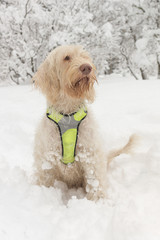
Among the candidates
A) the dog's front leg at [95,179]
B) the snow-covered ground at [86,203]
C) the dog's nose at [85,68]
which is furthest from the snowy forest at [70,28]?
the dog's front leg at [95,179]

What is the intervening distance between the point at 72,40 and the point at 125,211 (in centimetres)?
1197

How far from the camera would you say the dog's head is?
2.17 meters

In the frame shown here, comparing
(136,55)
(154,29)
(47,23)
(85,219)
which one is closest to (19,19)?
(47,23)

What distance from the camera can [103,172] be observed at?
239 cm

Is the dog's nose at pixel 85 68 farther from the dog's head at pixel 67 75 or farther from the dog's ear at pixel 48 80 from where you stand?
the dog's ear at pixel 48 80

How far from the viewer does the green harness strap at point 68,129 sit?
2203 mm

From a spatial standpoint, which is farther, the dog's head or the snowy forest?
the snowy forest

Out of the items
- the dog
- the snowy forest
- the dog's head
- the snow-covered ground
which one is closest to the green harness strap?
the dog

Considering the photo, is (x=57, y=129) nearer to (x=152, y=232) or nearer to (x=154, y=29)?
(x=152, y=232)

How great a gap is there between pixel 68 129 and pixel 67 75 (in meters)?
0.56

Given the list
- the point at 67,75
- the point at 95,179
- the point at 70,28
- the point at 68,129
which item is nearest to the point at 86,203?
the point at 95,179

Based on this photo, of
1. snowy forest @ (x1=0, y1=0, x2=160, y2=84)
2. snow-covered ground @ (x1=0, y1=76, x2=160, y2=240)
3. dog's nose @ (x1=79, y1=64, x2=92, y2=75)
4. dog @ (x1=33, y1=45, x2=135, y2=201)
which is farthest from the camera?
snowy forest @ (x1=0, y1=0, x2=160, y2=84)

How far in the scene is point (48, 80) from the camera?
2.37 meters

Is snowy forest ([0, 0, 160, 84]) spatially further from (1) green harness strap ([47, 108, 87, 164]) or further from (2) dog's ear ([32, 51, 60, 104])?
(1) green harness strap ([47, 108, 87, 164])
